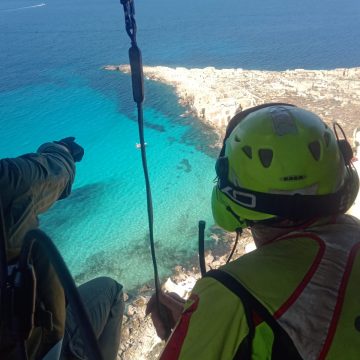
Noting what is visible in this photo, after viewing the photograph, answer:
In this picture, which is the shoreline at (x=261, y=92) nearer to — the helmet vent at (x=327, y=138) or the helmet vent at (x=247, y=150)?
the helmet vent at (x=327, y=138)

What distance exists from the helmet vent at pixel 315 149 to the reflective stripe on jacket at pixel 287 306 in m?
0.55

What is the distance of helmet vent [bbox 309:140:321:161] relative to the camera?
1.97 m

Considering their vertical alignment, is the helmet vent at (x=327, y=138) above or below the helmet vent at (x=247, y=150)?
above

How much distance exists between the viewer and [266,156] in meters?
1.99

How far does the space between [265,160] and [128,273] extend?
1584 cm

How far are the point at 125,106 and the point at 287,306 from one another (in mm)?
36276

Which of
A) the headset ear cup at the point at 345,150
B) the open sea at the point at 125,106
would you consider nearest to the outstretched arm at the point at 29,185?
the headset ear cup at the point at 345,150

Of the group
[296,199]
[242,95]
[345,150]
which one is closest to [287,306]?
[296,199]

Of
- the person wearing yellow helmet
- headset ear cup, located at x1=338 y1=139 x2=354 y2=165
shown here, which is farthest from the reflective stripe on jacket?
headset ear cup, located at x1=338 y1=139 x2=354 y2=165

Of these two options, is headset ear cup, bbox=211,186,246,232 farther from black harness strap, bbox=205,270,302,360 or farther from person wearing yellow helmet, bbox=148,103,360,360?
black harness strap, bbox=205,270,302,360

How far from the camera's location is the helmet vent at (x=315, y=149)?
→ 1.97m

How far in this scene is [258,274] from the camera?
1.45 m

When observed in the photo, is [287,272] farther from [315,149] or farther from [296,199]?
[315,149]

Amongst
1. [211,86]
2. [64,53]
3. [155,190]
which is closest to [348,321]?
[155,190]
